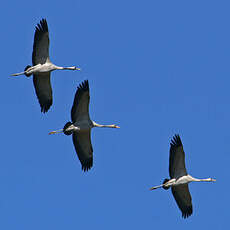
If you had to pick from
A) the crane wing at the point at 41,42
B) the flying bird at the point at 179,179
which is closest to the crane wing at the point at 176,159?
the flying bird at the point at 179,179

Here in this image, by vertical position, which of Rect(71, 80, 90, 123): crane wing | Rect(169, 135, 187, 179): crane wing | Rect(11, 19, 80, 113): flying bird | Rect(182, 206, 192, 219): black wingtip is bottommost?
Rect(182, 206, 192, 219): black wingtip

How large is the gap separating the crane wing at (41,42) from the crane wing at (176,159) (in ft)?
22.3

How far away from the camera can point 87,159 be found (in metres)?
50.8

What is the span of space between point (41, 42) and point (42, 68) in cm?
119

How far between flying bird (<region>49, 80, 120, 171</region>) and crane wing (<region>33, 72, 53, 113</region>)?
1458 mm

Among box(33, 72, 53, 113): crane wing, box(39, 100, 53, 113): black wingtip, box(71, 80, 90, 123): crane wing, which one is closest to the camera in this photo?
box(71, 80, 90, 123): crane wing

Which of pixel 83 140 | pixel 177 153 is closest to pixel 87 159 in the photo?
pixel 83 140

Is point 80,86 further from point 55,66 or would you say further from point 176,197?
point 176,197

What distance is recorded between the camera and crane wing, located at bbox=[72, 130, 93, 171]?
50.3m

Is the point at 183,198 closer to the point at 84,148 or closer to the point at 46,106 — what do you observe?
the point at 84,148

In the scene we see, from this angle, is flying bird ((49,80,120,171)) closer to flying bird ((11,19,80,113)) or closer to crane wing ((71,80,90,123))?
crane wing ((71,80,90,123))

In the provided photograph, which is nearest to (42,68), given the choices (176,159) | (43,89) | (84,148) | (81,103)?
(43,89)

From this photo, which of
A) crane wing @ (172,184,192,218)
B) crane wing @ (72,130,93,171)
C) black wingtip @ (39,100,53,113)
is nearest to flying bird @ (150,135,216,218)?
crane wing @ (172,184,192,218)

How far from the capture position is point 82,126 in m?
49.8
